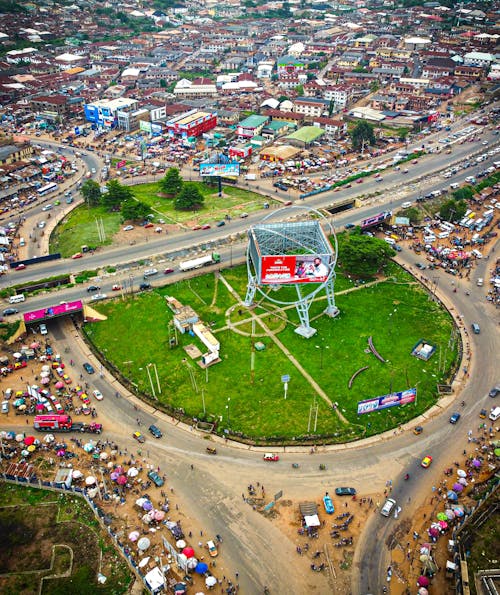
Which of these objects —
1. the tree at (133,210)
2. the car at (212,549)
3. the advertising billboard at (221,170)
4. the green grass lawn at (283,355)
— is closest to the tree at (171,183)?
the advertising billboard at (221,170)

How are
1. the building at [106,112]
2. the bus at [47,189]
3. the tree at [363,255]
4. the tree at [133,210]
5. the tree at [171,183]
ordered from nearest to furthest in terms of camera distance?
the tree at [363,255]
the tree at [133,210]
the tree at [171,183]
the bus at [47,189]
the building at [106,112]

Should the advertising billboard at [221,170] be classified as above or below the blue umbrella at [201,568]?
above

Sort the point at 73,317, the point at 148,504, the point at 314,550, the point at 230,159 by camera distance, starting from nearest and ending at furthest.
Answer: the point at 314,550
the point at 148,504
the point at 73,317
the point at 230,159

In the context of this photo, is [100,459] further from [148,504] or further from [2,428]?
[2,428]

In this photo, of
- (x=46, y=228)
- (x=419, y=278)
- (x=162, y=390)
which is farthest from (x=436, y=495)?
(x=46, y=228)

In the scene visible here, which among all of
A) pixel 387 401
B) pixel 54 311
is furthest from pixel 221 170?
pixel 387 401

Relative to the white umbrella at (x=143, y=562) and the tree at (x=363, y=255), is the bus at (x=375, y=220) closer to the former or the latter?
the tree at (x=363, y=255)

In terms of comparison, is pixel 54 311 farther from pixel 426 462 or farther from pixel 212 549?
pixel 426 462

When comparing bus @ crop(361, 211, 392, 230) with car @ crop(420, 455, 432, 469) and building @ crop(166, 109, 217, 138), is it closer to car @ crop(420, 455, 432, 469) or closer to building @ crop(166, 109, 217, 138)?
car @ crop(420, 455, 432, 469)
